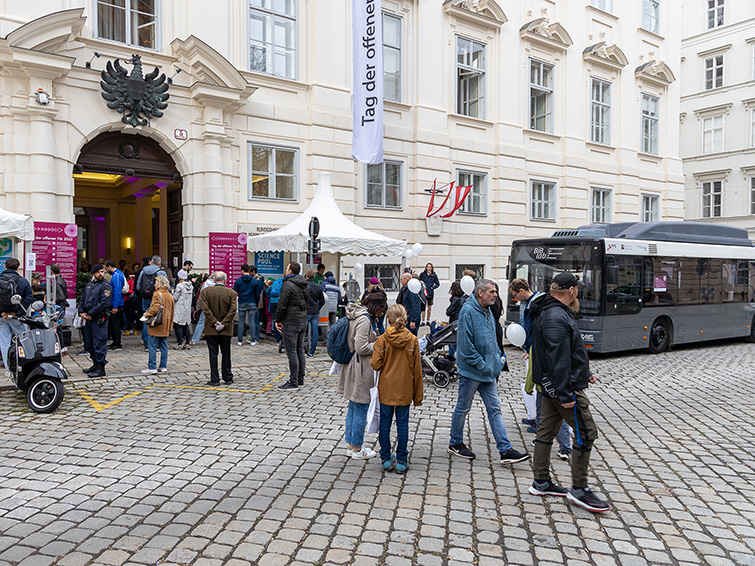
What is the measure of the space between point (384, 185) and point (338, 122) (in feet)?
8.04

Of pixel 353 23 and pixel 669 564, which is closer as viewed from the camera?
pixel 669 564

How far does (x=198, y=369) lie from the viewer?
10102 mm

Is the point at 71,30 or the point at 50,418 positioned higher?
the point at 71,30

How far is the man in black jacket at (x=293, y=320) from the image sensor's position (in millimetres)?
8781

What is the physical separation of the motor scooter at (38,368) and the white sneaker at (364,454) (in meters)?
4.02

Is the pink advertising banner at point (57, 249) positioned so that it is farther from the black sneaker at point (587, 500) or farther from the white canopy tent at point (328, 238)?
the black sneaker at point (587, 500)

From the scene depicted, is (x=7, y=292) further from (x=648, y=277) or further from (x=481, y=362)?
(x=648, y=277)

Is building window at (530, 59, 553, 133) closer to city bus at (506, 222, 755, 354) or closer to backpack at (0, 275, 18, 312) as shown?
city bus at (506, 222, 755, 354)

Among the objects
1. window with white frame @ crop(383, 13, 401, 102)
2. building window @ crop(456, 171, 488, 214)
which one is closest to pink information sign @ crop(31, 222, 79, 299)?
window with white frame @ crop(383, 13, 401, 102)

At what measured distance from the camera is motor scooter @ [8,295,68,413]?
712cm

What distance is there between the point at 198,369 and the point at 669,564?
26.7ft

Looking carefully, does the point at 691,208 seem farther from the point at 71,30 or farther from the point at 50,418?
the point at 50,418

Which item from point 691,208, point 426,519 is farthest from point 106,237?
point 691,208

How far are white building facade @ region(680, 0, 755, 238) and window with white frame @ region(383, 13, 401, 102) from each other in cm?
2485
